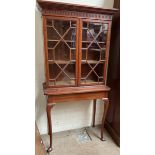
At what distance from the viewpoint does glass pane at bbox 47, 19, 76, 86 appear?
1479 mm

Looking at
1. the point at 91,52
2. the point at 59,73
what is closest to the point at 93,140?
the point at 59,73

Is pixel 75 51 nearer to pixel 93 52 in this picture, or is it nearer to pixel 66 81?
pixel 93 52

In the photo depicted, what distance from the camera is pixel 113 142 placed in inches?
75.2

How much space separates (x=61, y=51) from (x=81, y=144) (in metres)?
1.19

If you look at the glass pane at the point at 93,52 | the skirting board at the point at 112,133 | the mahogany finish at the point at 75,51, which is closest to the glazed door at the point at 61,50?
the mahogany finish at the point at 75,51

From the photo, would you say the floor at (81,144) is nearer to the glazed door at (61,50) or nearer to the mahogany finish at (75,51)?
the mahogany finish at (75,51)

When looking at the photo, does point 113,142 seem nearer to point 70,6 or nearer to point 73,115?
point 73,115

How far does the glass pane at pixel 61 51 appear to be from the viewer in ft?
4.85

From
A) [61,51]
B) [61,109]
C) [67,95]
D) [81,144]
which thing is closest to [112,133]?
[81,144]

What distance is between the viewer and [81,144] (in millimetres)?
1855

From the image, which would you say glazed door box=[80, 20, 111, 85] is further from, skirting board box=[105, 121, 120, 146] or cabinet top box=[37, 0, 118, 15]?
skirting board box=[105, 121, 120, 146]
